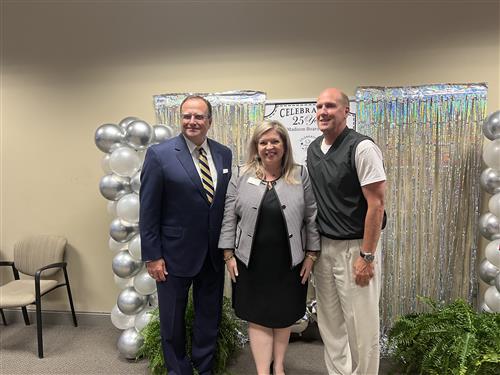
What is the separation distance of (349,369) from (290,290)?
0.63m

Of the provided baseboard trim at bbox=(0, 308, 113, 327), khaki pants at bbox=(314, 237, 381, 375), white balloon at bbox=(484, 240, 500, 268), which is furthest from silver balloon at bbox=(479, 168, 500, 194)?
baseboard trim at bbox=(0, 308, 113, 327)

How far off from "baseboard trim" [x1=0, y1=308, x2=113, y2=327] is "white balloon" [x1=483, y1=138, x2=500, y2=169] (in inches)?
127

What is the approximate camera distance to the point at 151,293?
258 cm

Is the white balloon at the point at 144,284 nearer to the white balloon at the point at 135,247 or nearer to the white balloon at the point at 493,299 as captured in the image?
the white balloon at the point at 135,247

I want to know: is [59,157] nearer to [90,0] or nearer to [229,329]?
[90,0]

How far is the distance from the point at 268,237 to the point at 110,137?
141cm

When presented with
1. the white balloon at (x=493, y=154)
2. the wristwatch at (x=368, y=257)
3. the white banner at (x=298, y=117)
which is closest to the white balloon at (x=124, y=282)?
the white banner at (x=298, y=117)

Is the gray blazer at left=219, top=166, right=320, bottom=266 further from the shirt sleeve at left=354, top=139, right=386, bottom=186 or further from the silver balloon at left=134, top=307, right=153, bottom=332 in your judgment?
the silver balloon at left=134, top=307, right=153, bottom=332

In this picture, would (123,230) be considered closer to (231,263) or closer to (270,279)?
(231,263)

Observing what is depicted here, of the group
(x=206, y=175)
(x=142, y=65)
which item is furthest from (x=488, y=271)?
(x=142, y=65)

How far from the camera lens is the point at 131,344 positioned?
8.29 ft

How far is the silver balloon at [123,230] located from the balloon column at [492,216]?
2414mm

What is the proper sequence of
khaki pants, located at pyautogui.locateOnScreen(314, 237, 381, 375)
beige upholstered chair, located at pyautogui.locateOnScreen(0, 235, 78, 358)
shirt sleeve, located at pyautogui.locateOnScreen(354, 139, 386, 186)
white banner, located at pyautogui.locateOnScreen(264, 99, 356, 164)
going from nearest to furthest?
shirt sleeve, located at pyautogui.locateOnScreen(354, 139, 386, 186) → khaki pants, located at pyautogui.locateOnScreen(314, 237, 381, 375) → white banner, located at pyautogui.locateOnScreen(264, 99, 356, 164) → beige upholstered chair, located at pyautogui.locateOnScreen(0, 235, 78, 358)

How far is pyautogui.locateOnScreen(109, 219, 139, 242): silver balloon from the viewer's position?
2.52m
